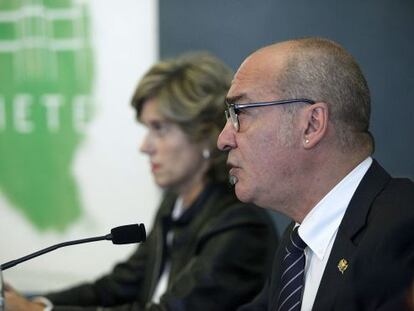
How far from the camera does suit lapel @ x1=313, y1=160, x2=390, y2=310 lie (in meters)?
1.30

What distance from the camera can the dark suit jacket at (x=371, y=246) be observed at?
4.06ft

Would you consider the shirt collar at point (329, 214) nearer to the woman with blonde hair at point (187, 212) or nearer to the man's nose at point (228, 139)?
the man's nose at point (228, 139)

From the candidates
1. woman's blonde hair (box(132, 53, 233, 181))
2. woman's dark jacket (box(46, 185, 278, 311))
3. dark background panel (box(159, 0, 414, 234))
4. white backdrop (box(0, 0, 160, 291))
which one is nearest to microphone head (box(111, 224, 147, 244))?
woman's dark jacket (box(46, 185, 278, 311))

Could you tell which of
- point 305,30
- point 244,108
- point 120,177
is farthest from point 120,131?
point 244,108

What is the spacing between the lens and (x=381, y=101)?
2.20m

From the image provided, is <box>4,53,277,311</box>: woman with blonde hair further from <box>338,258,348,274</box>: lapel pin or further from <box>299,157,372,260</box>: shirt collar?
<box>338,258,348,274</box>: lapel pin

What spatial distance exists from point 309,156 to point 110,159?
1513mm

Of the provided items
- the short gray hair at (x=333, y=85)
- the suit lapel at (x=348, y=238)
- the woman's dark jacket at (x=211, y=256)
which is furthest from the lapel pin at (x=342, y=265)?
the woman's dark jacket at (x=211, y=256)

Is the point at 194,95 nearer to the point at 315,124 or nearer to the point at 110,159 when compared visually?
the point at 110,159

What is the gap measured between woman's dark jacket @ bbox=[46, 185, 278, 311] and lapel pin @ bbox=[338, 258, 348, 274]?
2.24 feet

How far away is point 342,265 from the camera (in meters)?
1.31

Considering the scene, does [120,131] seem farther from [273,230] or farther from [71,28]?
[273,230]

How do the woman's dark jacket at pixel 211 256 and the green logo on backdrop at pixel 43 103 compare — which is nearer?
the woman's dark jacket at pixel 211 256

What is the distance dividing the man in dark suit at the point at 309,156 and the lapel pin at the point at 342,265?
1cm
